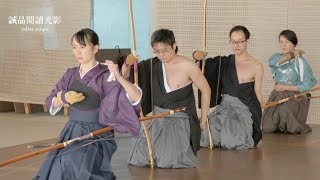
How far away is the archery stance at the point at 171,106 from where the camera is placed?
3924 millimetres

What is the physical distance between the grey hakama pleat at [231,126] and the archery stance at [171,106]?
2.70ft

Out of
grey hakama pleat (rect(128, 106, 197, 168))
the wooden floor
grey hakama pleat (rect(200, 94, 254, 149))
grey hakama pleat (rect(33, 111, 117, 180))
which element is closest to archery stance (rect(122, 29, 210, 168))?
grey hakama pleat (rect(128, 106, 197, 168))

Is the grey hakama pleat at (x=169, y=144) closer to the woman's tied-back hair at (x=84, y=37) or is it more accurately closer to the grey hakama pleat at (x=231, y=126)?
the grey hakama pleat at (x=231, y=126)

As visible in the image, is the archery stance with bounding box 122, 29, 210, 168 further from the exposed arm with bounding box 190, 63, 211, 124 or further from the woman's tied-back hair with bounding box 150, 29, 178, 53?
the woman's tied-back hair with bounding box 150, 29, 178, 53

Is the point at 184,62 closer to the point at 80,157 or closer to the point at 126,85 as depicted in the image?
the point at 126,85

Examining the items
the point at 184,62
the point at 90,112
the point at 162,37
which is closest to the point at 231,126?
the point at 184,62

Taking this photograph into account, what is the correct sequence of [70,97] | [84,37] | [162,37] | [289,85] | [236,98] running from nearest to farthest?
[70,97]
[84,37]
[162,37]
[236,98]
[289,85]

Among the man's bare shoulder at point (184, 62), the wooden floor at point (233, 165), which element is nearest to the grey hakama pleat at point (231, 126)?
the wooden floor at point (233, 165)

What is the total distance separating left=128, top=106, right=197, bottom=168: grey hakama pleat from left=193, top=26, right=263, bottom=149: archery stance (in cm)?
92

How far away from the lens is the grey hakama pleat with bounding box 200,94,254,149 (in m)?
4.80

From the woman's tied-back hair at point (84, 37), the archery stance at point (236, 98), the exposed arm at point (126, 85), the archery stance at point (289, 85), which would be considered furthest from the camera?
the archery stance at point (289, 85)

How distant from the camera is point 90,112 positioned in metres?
2.97

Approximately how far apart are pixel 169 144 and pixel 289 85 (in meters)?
2.32

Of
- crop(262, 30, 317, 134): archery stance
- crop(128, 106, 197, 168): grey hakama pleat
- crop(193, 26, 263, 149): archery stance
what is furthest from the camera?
crop(262, 30, 317, 134): archery stance
